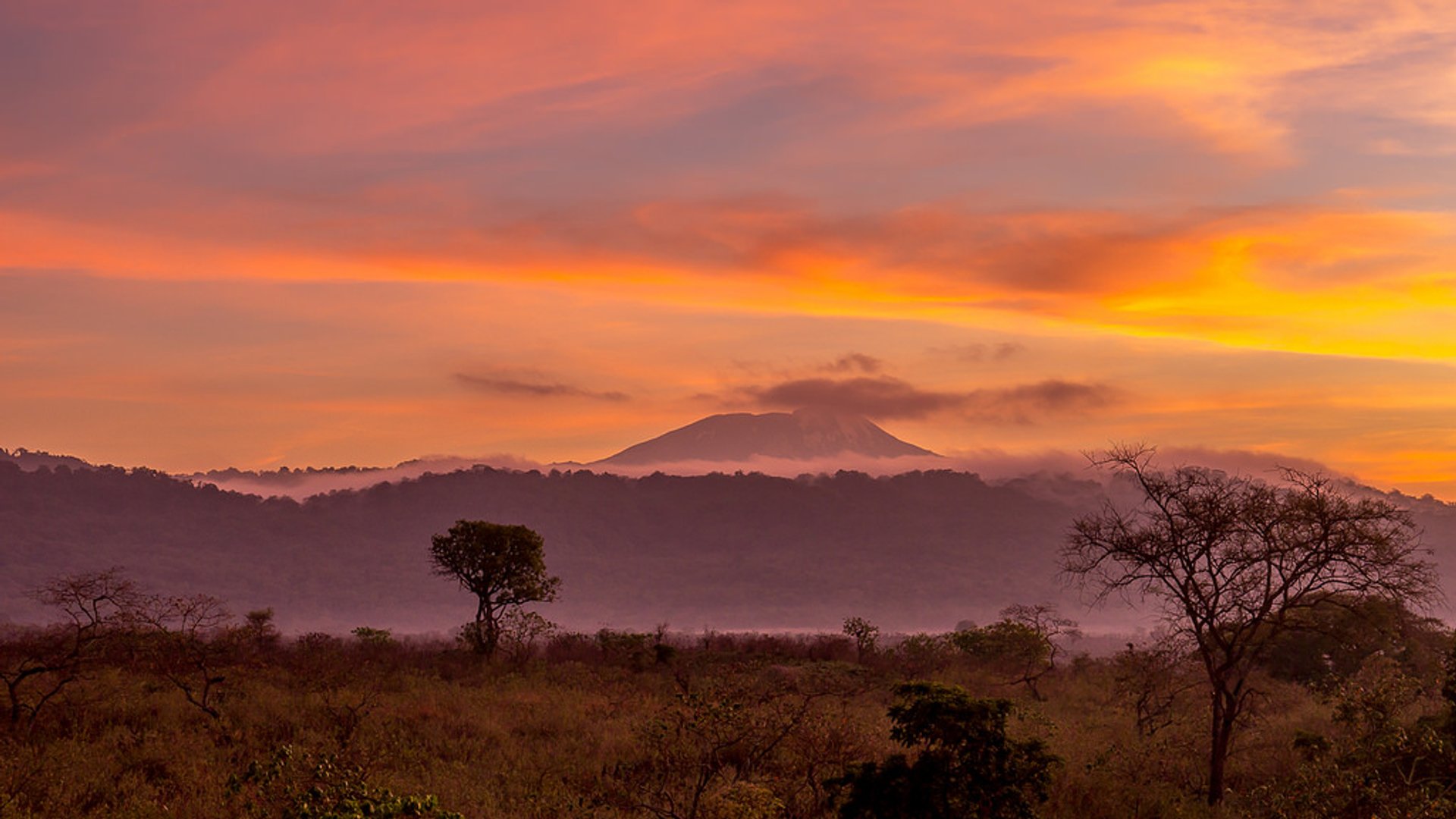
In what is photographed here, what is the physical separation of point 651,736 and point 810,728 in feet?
13.0

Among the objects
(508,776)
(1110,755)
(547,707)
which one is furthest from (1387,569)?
(547,707)

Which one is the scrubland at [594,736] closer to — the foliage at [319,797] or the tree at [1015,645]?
the foliage at [319,797]

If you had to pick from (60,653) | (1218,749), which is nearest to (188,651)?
(60,653)

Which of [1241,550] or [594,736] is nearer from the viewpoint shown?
[1241,550]

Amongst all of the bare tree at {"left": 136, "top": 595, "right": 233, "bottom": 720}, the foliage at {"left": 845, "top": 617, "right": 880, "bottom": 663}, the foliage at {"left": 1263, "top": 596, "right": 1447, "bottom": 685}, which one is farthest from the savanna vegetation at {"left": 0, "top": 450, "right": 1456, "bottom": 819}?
the foliage at {"left": 845, "top": 617, "right": 880, "bottom": 663}

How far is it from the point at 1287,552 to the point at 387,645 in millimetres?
37304

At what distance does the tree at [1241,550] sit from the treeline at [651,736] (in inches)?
47.5

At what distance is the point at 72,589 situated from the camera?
3077cm

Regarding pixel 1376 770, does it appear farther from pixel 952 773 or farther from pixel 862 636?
pixel 862 636

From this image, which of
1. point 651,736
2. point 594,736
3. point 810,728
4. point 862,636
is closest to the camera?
point 651,736

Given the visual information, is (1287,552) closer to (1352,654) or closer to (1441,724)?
(1441,724)

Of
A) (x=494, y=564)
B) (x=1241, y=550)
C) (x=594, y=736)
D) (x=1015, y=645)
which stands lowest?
(x=1015, y=645)

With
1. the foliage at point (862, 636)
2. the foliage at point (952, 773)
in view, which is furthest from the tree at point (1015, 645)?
the foliage at point (952, 773)

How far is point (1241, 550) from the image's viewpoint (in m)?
27.2
